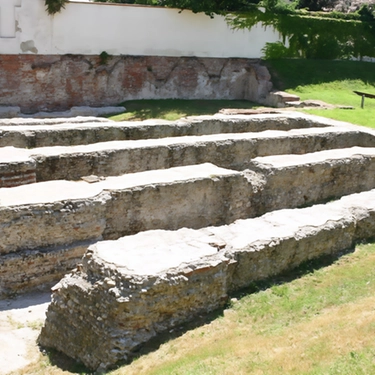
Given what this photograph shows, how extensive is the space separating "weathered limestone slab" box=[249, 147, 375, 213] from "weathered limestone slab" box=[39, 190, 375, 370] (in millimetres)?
2532

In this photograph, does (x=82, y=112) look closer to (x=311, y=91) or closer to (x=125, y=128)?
(x=125, y=128)

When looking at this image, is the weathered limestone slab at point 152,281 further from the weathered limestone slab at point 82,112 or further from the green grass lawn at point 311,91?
the weathered limestone slab at point 82,112

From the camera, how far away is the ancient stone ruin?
17.4ft

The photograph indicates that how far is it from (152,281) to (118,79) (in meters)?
14.7

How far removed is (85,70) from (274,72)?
7.39 meters

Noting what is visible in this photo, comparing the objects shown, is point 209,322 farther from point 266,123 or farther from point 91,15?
point 91,15

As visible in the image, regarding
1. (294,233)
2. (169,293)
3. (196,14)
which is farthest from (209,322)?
(196,14)

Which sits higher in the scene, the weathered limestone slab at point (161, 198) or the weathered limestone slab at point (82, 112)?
the weathered limestone slab at point (82, 112)

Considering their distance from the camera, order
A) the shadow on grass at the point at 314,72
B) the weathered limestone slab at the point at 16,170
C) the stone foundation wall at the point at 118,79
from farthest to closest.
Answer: the shadow on grass at the point at 314,72, the stone foundation wall at the point at 118,79, the weathered limestone slab at the point at 16,170

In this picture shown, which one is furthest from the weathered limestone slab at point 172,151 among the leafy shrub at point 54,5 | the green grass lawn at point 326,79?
the leafy shrub at point 54,5

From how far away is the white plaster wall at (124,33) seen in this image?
17625 millimetres

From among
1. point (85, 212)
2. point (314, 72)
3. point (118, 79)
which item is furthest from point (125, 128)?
point (314, 72)

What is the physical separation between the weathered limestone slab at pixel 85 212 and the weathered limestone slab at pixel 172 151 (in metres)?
1.44

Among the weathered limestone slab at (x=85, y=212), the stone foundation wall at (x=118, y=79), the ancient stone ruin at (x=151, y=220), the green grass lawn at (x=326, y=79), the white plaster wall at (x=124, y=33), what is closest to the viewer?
the ancient stone ruin at (x=151, y=220)
